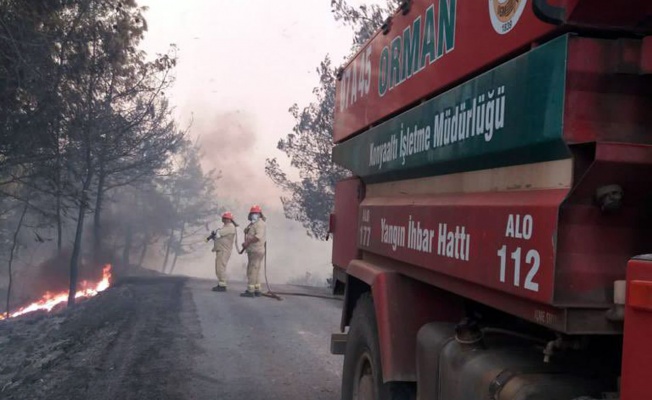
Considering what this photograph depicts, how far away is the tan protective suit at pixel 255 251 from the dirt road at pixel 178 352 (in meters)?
0.96

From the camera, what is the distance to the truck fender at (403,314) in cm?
350

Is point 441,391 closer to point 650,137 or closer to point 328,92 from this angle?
point 650,137

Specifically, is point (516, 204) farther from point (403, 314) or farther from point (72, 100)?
point (72, 100)

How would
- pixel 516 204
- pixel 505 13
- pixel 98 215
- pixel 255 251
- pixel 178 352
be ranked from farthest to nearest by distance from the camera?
1. pixel 98 215
2. pixel 255 251
3. pixel 178 352
4. pixel 505 13
5. pixel 516 204

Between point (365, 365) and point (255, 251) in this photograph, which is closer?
point (365, 365)

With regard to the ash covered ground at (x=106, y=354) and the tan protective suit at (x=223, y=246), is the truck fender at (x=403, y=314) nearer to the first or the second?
the ash covered ground at (x=106, y=354)

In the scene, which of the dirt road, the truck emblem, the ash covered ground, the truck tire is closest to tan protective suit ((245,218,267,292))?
the dirt road

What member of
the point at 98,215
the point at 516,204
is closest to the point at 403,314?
the point at 516,204

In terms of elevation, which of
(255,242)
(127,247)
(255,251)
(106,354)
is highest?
(255,242)

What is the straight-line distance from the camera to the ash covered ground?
673cm

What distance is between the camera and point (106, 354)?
26.8 ft

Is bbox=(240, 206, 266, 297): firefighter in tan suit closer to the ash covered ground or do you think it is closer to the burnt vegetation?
the ash covered ground

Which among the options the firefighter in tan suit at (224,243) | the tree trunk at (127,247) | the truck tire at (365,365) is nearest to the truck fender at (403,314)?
the truck tire at (365,365)

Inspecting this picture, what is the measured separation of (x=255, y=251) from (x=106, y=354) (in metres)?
6.63
